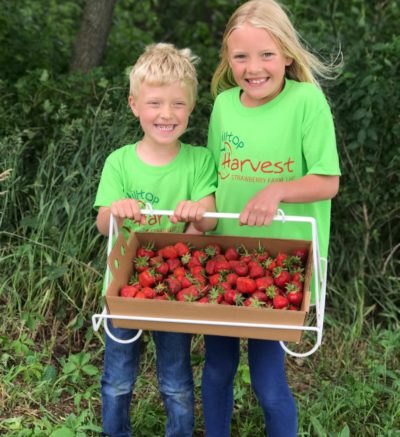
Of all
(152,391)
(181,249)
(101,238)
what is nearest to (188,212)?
(181,249)

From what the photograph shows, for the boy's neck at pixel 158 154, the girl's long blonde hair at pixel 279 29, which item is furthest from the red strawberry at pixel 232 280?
the girl's long blonde hair at pixel 279 29

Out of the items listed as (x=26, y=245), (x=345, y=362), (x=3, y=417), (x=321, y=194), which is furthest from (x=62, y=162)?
(x=321, y=194)

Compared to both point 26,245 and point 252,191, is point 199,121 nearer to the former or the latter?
point 26,245

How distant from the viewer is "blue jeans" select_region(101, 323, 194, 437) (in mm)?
2559

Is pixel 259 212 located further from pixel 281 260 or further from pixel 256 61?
pixel 256 61

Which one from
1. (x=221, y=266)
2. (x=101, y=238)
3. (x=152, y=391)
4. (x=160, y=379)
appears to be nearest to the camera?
(x=221, y=266)

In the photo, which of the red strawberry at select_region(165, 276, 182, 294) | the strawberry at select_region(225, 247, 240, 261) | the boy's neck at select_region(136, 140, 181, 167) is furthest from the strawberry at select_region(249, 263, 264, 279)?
the boy's neck at select_region(136, 140, 181, 167)

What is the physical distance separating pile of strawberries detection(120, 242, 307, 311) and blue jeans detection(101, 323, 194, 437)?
30cm

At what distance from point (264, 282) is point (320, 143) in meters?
0.49

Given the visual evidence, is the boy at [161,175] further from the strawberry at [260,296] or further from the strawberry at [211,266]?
the strawberry at [260,296]

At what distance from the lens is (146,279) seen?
2.24m

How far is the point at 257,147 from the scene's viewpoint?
96.6 inches

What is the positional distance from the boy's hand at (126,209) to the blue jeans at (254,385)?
21.4 inches

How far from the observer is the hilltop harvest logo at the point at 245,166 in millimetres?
2449
